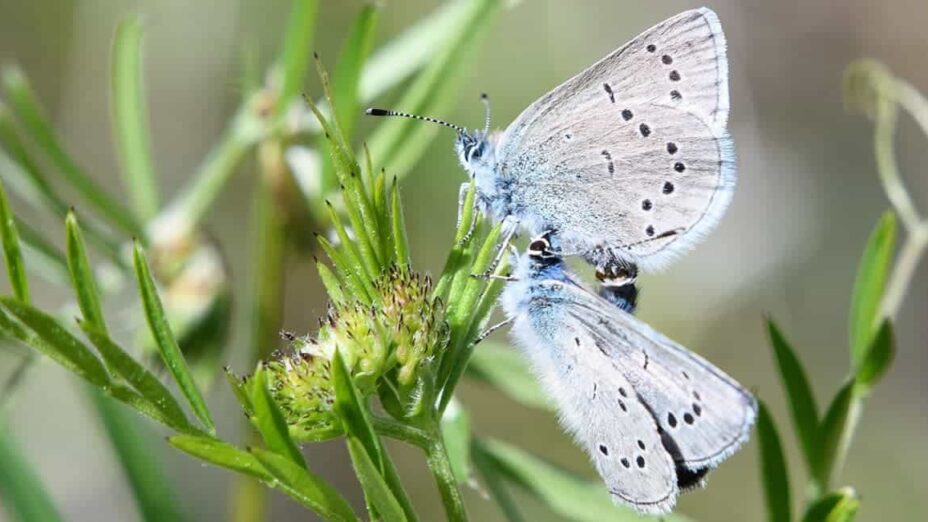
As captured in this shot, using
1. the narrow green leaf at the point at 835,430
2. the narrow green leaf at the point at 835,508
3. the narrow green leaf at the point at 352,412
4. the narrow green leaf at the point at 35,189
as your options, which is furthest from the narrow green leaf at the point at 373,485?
the narrow green leaf at the point at 35,189

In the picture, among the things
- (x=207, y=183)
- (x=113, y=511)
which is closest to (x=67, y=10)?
(x=113, y=511)

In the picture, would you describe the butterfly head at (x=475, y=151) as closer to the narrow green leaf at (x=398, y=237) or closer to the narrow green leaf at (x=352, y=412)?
the narrow green leaf at (x=398, y=237)

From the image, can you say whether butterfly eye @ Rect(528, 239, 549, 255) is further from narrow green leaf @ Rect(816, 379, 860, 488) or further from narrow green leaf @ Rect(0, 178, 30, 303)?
narrow green leaf @ Rect(0, 178, 30, 303)

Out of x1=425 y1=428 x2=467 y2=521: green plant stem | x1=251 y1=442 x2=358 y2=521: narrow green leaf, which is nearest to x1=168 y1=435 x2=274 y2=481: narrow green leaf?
x1=251 y1=442 x2=358 y2=521: narrow green leaf

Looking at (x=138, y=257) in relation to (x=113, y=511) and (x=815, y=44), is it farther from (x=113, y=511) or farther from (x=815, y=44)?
(x=815, y=44)

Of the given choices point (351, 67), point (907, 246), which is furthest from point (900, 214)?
point (351, 67)

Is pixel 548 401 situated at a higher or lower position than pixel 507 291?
lower
